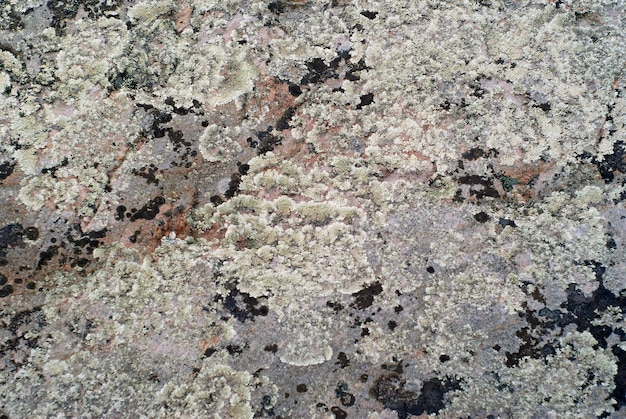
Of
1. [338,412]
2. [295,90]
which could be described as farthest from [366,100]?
[338,412]

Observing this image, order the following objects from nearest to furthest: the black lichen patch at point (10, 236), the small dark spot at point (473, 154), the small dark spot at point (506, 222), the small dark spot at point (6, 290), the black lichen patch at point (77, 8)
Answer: the small dark spot at point (6, 290) < the black lichen patch at point (10, 236) < the small dark spot at point (506, 222) < the small dark spot at point (473, 154) < the black lichen patch at point (77, 8)

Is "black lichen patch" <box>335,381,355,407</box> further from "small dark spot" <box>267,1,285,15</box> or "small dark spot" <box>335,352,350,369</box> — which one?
"small dark spot" <box>267,1,285,15</box>

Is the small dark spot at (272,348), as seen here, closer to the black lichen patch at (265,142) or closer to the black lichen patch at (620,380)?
the black lichen patch at (265,142)

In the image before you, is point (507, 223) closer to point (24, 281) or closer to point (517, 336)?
point (517, 336)

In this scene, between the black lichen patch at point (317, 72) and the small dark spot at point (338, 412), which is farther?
the black lichen patch at point (317, 72)

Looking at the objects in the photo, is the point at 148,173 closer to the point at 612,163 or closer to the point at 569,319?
the point at 569,319

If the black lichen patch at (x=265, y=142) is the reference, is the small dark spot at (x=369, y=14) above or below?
above

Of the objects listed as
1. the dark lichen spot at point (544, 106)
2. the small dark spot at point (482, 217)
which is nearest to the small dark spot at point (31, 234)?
the small dark spot at point (482, 217)

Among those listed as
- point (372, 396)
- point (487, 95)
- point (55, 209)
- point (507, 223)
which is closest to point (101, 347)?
point (55, 209)
